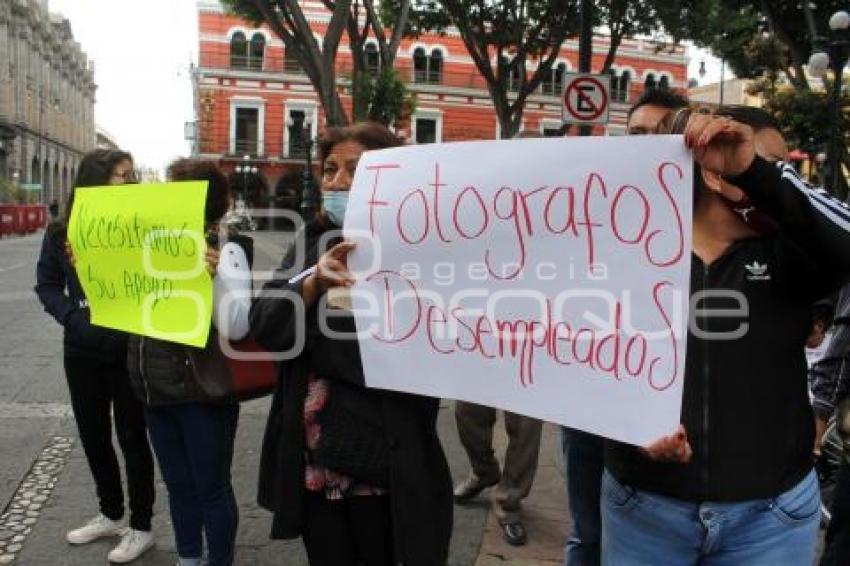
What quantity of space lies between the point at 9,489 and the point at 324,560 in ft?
8.99

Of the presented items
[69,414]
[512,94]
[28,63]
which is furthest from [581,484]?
[28,63]

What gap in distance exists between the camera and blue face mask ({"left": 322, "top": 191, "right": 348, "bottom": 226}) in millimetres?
2246

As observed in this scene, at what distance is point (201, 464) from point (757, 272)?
2.05m

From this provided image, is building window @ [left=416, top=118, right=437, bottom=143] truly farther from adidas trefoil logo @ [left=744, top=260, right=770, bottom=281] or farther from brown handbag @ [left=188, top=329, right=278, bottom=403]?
adidas trefoil logo @ [left=744, top=260, right=770, bottom=281]

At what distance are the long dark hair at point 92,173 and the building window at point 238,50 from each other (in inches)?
1661

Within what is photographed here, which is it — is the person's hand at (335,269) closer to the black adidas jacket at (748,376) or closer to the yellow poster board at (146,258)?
the yellow poster board at (146,258)

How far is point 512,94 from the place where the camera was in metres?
42.8

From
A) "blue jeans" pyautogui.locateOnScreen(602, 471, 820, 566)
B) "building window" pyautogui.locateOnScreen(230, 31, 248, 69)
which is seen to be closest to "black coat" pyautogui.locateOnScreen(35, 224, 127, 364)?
"blue jeans" pyautogui.locateOnScreen(602, 471, 820, 566)

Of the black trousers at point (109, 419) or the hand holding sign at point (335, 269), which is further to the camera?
the black trousers at point (109, 419)

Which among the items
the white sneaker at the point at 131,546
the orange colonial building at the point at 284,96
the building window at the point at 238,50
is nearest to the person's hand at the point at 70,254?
the white sneaker at the point at 131,546

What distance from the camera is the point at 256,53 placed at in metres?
43.7

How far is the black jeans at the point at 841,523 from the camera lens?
106 inches

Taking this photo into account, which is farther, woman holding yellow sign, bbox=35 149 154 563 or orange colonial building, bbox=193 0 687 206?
orange colonial building, bbox=193 0 687 206

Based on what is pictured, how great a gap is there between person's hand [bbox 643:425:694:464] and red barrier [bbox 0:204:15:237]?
3507 cm
